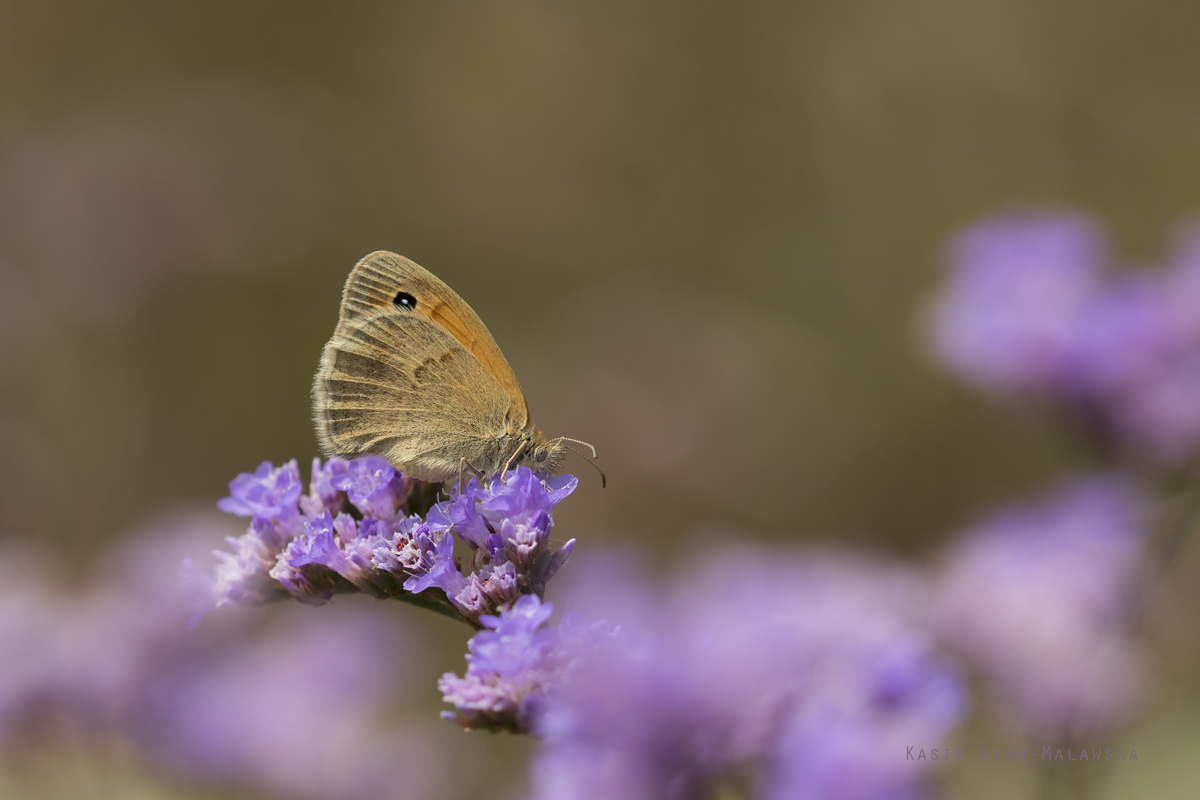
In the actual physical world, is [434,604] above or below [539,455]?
below

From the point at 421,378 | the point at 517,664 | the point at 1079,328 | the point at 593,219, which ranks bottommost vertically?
the point at 517,664

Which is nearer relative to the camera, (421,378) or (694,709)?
(694,709)

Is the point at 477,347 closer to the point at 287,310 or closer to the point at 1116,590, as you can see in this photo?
the point at 1116,590

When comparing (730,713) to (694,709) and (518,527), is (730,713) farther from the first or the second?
(518,527)

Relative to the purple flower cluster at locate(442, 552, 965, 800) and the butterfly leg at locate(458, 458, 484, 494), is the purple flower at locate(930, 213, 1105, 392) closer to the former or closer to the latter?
the purple flower cluster at locate(442, 552, 965, 800)

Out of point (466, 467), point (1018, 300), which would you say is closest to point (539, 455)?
point (466, 467)

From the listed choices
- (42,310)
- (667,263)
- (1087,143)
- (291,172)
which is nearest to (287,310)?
(291,172)

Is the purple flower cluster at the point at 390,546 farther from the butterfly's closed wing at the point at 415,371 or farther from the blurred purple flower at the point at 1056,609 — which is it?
the blurred purple flower at the point at 1056,609
